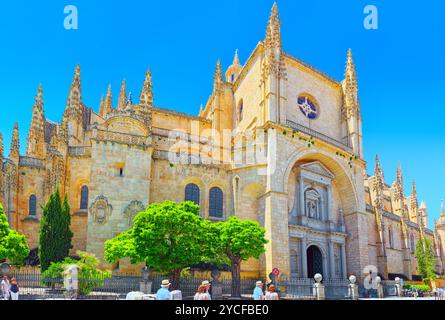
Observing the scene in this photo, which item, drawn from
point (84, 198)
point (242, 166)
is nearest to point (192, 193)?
point (242, 166)

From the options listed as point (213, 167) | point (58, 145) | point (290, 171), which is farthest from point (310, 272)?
point (58, 145)

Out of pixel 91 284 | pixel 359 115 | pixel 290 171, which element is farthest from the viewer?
pixel 359 115

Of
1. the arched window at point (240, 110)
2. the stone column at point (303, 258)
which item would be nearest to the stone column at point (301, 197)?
the stone column at point (303, 258)

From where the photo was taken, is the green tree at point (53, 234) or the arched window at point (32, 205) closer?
the green tree at point (53, 234)

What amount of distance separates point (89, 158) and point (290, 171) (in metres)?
14.6

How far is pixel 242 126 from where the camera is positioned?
33.4m

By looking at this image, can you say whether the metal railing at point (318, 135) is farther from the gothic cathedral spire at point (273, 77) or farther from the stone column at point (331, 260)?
the stone column at point (331, 260)

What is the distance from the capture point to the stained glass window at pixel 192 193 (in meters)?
27.4

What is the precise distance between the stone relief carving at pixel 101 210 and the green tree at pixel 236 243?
694cm

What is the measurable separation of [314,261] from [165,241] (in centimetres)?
1499

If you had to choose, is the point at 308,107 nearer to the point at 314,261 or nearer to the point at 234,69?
the point at 314,261

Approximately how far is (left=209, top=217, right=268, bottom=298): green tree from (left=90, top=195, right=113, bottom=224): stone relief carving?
22.8ft

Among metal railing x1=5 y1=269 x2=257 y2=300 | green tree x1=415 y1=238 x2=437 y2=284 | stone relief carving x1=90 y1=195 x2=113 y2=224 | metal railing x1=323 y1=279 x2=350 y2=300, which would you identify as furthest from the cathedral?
green tree x1=415 y1=238 x2=437 y2=284
